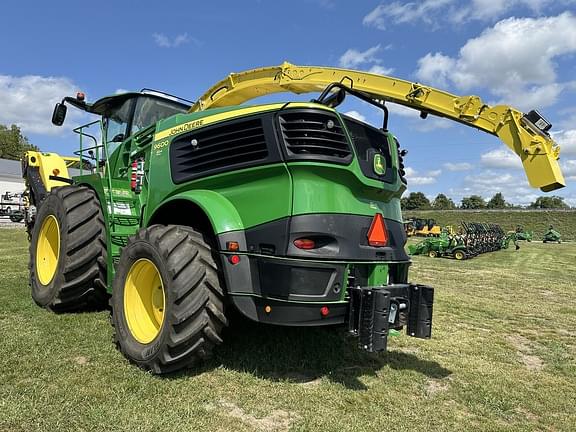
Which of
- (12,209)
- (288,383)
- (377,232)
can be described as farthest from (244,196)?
(12,209)

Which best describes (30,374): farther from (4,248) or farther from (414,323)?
(4,248)

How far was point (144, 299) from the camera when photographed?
170 inches

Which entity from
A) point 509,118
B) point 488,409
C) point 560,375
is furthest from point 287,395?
point 509,118

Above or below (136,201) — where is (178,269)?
below

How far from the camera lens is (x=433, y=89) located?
5277mm

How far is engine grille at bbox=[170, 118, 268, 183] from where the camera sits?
12.4 feet

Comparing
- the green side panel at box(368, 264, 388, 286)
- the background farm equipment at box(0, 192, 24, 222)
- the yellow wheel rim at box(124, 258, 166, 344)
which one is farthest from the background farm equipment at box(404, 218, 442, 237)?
the yellow wheel rim at box(124, 258, 166, 344)

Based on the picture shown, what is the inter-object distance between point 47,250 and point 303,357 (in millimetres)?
3890

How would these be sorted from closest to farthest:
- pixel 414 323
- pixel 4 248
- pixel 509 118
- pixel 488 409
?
pixel 488 409
pixel 414 323
pixel 509 118
pixel 4 248

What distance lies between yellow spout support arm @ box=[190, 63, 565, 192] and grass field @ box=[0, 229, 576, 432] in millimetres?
1987

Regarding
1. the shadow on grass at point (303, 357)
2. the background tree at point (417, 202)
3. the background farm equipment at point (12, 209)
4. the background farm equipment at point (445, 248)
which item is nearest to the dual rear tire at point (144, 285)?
the shadow on grass at point (303, 357)

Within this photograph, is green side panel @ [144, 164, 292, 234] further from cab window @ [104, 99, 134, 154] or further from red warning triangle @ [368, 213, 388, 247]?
cab window @ [104, 99, 134, 154]

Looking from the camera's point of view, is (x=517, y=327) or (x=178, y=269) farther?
(x=517, y=327)

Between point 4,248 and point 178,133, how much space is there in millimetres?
10549
